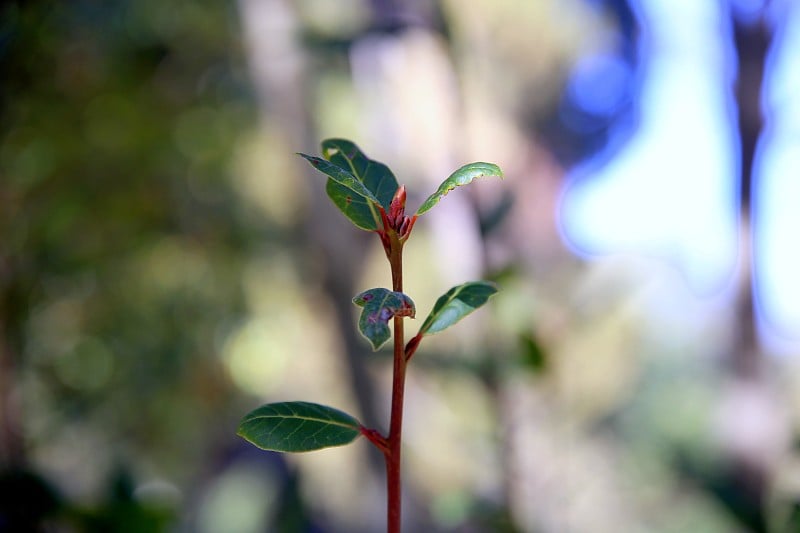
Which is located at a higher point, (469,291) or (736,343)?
(469,291)

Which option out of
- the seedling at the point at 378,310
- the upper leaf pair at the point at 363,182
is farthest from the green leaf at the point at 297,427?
the upper leaf pair at the point at 363,182

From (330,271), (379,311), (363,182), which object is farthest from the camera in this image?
(330,271)

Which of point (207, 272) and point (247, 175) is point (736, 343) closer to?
point (207, 272)

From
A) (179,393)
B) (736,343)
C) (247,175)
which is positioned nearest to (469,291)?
(736,343)

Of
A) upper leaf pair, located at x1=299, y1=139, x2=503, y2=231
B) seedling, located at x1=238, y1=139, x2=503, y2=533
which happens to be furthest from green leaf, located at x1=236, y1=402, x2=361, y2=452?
upper leaf pair, located at x1=299, y1=139, x2=503, y2=231

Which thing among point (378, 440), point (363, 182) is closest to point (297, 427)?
point (378, 440)

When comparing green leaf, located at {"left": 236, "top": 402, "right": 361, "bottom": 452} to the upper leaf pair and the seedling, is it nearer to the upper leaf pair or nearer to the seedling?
the seedling

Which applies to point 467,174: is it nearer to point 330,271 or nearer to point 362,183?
point 362,183

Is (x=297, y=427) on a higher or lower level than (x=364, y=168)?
lower
